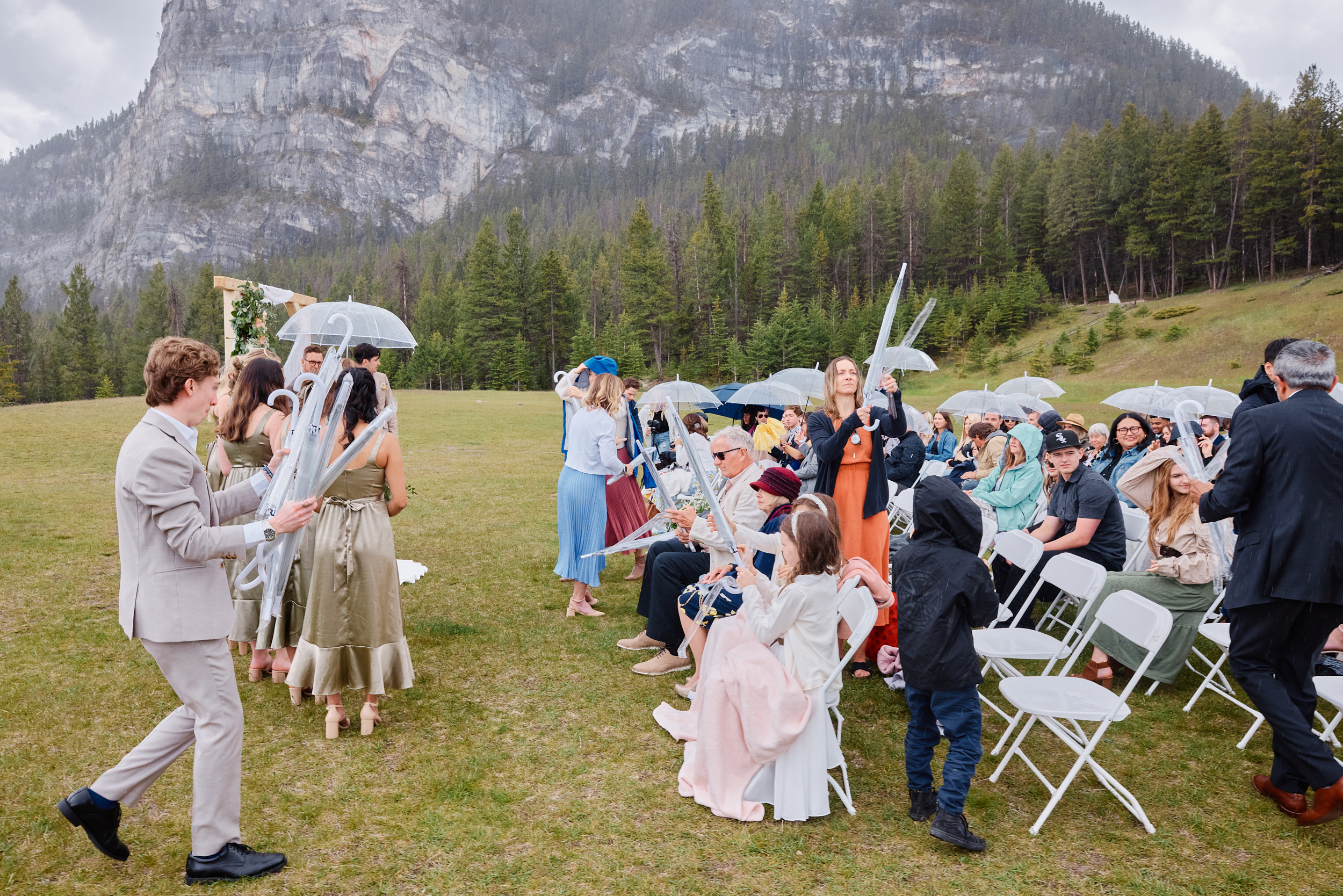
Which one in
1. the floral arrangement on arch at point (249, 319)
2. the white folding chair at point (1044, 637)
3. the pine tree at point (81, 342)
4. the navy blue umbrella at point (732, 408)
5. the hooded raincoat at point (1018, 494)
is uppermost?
the pine tree at point (81, 342)

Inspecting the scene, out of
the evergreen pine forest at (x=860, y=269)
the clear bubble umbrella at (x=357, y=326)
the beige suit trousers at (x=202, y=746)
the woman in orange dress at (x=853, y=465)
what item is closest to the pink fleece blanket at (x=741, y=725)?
the woman in orange dress at (x=853, y=465)

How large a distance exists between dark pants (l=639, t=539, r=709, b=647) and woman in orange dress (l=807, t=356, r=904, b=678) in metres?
1.05

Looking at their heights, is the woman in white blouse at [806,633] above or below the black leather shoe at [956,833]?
above

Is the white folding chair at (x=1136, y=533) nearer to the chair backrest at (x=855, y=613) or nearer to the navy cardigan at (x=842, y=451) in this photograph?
the navy cardigan at (x=842, y=451)

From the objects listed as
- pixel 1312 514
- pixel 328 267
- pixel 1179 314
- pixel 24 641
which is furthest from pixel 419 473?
pixel 328 267

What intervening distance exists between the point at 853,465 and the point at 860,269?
69281 mm

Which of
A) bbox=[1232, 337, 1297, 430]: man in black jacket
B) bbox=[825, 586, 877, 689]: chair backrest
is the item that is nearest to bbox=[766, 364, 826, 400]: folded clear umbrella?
bbox=[825, 586, 877, 689]: chair backrest

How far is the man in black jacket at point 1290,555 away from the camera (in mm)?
3539

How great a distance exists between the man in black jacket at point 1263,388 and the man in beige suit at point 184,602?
4582 mm

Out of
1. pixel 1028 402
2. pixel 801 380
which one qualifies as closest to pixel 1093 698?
pixel 801 380

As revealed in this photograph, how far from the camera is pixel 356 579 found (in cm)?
439

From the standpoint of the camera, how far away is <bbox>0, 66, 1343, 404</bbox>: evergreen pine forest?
2076 inches

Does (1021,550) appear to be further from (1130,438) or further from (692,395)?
(692,395)

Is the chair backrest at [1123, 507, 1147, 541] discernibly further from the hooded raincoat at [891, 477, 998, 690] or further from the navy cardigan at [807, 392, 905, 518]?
the hooded raincoat at [891, 477, 998, 690]
